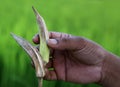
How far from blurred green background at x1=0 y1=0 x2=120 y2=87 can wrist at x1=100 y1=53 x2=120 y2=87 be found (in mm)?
184

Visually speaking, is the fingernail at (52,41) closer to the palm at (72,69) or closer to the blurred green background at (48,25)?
the palm at (72,69)

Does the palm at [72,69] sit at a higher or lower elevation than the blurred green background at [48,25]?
lower

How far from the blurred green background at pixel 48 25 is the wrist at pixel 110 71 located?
0.60 feet

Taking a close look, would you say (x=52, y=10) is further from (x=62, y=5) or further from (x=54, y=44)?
(x=54, y=44)

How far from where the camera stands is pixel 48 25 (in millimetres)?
1258

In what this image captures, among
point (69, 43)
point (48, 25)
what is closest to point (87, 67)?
point (69, 43)

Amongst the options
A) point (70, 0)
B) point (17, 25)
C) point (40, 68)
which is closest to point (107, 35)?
point (70, 0)

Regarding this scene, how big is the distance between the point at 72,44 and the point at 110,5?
1.27ft

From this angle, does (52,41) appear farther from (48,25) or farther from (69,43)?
(48,25)

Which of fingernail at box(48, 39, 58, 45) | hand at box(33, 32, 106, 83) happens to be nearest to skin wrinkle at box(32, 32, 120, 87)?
hand at box(33, 32, 106, 83)

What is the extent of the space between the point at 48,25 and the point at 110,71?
286mm

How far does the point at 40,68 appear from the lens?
2.57 ft

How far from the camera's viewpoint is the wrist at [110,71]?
1.08 m

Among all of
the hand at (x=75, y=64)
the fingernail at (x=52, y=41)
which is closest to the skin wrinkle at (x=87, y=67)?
the hand at (x=75, y=64)
